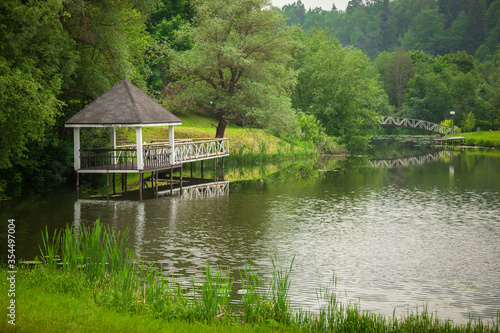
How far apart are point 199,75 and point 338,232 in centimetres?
2348

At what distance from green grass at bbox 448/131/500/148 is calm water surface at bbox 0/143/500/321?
25.9 m

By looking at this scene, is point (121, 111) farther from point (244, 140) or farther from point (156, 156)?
point (244, 140)

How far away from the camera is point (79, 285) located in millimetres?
10805

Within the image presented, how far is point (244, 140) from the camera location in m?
44.8

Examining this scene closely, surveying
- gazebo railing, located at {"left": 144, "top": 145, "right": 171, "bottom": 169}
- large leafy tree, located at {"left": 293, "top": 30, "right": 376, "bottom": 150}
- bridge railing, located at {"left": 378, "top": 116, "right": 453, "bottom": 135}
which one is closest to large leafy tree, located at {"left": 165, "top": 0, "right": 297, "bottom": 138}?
gazebo railing, located at {"left": 144, "top": 145, "right": 171, "bottom": 169}

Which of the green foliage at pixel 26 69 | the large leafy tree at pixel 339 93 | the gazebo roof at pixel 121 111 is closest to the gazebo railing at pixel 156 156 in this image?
the gazebo roof at pixel 121 111

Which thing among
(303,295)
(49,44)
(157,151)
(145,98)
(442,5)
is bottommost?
(303,295)

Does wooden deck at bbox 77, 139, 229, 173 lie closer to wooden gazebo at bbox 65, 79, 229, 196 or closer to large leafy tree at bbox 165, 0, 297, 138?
wooden gazebo at bbox 65, 79, 229, 196

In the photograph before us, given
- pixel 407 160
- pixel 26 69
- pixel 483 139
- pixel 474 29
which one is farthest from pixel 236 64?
pixel 474 29

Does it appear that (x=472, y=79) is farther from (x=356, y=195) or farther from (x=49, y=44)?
(x=49, y=44)

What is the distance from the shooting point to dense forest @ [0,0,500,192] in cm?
2302

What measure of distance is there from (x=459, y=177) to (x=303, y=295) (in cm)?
2387

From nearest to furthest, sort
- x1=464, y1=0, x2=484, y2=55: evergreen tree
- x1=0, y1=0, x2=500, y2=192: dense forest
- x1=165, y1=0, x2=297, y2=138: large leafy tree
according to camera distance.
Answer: x1=0, y1=0, x2=500, y2=192: dense forest → x1=165, y1=0, x2=297, y2=138: large leafy tree → x1=464, y1=0, x2=484, y2=55: evergreen tree

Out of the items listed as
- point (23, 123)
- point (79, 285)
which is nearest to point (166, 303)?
point (79, 285)
